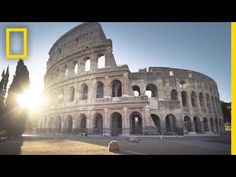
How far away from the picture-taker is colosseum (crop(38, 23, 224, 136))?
1647 centimetres

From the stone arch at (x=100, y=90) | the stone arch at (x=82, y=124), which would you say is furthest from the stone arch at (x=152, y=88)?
the stone arch at (x=82, y=124)

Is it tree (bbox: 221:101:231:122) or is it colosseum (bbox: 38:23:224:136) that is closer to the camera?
colosseum (bbox: 38:23:224:136)

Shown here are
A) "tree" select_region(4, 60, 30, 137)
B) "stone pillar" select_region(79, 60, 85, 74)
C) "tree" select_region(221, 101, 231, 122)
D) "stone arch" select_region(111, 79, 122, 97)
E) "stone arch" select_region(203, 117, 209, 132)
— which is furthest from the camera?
"tree" select_region(221, 101, 231, 122)

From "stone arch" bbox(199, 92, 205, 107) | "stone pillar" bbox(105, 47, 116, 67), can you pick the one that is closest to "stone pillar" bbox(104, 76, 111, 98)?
"stone pillar" bbox(105, 47, 116, 67)

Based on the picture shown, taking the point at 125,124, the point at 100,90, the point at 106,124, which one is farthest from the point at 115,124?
the point at 100,90

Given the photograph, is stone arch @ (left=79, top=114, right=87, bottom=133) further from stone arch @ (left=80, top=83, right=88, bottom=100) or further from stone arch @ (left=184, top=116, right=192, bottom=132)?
stone arch @ (left=184, top=116, right=192, bottom=132)

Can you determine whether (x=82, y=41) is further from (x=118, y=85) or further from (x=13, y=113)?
(x=13, y=113)

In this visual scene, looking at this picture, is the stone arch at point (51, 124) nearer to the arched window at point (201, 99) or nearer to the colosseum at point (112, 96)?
the colosseum at point (112, 96)

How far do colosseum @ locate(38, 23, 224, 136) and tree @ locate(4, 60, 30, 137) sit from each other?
635 cm

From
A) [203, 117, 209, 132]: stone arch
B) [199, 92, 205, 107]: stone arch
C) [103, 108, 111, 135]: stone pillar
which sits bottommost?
[203, 117, 209, 132]: stone arch

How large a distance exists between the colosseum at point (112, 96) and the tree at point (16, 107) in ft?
20.8
